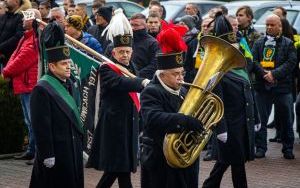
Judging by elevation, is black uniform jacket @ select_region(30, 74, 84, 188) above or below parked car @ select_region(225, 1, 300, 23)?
below

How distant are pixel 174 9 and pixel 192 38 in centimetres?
1027

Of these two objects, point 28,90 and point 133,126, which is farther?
point 28,90

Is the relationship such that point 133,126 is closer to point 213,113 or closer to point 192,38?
point 213,113

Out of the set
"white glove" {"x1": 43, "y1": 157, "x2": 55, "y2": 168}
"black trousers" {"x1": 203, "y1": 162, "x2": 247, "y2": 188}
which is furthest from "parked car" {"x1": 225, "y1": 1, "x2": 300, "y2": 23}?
"white glove" {"x1": 43, "y1": 157, "x2": 55, "y2": 168}

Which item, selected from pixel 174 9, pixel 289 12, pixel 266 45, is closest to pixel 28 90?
pixel 266 45

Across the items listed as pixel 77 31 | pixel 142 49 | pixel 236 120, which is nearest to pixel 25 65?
pixel 77 31

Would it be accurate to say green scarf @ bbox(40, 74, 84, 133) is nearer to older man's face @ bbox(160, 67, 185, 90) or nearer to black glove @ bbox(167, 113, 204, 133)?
older man's face @ bbox(160, 67, 185, 90)

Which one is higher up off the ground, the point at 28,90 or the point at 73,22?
the point at 73,22

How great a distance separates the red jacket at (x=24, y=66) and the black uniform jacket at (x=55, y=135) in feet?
11.8

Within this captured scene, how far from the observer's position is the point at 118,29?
8.70 metres

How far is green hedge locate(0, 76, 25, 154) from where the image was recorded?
453 inches

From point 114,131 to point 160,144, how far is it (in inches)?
64.8

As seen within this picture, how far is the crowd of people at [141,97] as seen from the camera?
707cm

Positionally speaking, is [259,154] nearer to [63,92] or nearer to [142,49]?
[142,49]
